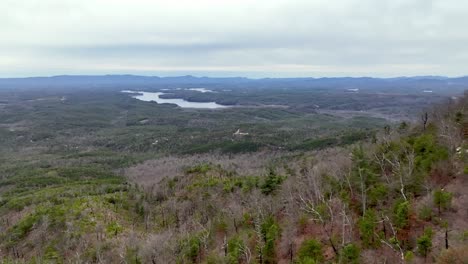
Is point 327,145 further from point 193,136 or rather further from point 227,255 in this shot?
point 227,255

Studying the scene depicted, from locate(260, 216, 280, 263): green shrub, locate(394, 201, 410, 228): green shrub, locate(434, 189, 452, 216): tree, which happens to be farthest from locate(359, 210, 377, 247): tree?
locate(260, 216, 280, 263): green shrub

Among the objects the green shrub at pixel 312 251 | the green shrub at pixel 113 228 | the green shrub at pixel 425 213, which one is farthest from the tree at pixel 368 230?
the green shrub at pixel 113 228

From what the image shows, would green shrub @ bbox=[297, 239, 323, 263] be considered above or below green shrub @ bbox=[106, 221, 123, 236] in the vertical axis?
above

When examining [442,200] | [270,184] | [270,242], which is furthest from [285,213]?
[442,200]

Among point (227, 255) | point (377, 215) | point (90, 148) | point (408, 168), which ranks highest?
point (408, 168)

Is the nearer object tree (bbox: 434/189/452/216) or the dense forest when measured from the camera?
tree (bbox: 434/189/452/216)

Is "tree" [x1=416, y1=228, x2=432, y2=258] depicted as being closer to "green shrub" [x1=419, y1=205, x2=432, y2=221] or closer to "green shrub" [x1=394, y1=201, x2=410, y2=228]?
"green shrub" [x1=394, y1=201, x2=410, y2=228]

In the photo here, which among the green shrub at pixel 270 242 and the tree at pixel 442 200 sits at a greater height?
the tree at pixel 442 200

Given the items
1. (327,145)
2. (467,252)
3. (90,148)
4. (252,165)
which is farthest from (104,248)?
(90,148)

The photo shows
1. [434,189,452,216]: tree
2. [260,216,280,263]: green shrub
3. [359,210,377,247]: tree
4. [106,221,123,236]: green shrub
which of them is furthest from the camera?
[106,221,123,236]: green shrub

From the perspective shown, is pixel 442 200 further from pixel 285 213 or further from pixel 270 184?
pixel 270 184

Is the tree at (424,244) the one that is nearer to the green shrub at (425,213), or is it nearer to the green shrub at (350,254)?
the green shrub at (425,213)
